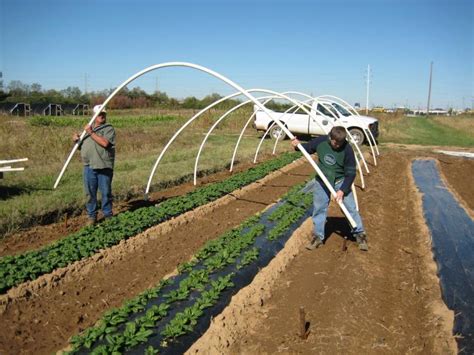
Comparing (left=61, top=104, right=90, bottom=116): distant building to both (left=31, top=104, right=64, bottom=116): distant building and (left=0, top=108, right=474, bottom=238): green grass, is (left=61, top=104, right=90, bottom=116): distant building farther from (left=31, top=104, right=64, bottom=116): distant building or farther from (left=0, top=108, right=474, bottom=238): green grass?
(left=0, top=108, right=474, bottom=238): green grass

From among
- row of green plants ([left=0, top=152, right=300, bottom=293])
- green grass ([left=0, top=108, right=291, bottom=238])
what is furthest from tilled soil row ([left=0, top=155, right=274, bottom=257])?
row of green plants ([left=0, top=152, right=300, bottom=293])

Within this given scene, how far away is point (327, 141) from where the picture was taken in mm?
5547

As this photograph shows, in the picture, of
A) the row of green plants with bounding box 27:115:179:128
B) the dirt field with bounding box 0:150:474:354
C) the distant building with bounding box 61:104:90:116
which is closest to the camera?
the dirt field with bounding box 0:150:474:354

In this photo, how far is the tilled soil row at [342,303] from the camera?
365 centimetres

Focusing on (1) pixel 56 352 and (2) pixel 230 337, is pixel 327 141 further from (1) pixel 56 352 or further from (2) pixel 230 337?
(1) pixel 56 352

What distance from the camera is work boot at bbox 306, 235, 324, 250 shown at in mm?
5898

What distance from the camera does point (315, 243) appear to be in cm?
592

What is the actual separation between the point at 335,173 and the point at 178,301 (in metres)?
2.65

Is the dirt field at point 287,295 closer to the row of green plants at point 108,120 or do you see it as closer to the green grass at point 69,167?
the green grass at point 69,167

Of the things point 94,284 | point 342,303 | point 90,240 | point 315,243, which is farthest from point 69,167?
point 342,303

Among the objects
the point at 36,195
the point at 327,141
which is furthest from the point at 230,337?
the point at 36,195

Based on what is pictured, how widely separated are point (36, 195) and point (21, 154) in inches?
216

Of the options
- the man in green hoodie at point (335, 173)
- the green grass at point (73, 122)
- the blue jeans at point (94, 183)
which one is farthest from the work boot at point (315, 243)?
the green grass at point (73, 122)

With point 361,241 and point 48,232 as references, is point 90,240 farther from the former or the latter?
point 361,241
